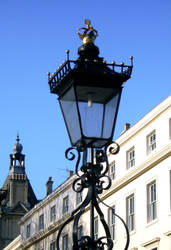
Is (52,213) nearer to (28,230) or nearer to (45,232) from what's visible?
(45,232)

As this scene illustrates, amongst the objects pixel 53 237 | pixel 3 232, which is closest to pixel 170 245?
pixel 53 237

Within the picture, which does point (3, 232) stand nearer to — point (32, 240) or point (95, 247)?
point (32, 240)

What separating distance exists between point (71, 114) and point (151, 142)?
3374cm

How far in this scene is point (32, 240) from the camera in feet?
213

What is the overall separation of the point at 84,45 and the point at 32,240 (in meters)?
56.3

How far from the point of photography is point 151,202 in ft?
136

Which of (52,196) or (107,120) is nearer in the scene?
(107,120)

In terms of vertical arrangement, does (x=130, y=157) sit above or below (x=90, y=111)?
above

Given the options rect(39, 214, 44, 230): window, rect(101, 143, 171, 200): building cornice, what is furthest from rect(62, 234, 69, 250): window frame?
rect(101, 143, 171, 200): building cornice

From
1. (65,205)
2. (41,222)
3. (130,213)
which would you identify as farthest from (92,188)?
(41,222)

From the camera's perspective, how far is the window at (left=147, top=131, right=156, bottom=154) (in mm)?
42650

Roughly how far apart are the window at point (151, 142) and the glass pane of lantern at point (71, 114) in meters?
33.2

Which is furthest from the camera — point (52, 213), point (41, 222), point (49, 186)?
point (49, 186)

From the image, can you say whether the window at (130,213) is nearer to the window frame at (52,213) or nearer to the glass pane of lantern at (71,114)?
the window frame at (52,213)
